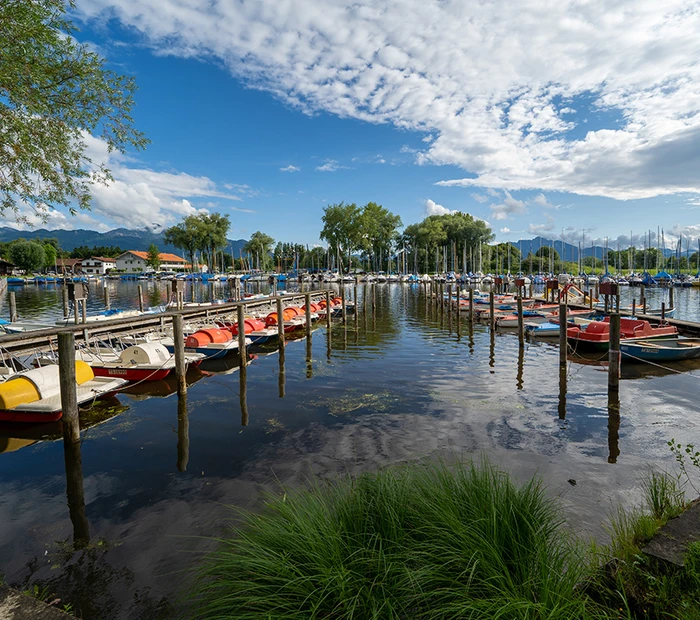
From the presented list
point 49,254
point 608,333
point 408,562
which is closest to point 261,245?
point 49,254

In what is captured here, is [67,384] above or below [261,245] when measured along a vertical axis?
below

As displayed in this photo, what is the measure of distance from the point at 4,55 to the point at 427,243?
110m

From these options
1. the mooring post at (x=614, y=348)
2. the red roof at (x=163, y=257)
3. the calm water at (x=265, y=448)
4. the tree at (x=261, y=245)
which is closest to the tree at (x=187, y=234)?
the tree at (x=261, y=245)

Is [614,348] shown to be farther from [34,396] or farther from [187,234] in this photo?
[187,234]

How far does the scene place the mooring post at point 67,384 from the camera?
8.37m

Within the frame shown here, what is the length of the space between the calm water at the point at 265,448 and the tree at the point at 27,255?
136 metres

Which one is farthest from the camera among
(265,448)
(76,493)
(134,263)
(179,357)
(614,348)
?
(134,263)

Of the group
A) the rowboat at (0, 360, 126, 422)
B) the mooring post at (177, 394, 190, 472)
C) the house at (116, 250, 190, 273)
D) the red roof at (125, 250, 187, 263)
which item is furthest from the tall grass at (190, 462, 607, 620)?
the red roof at (125, 250, 187, 263)

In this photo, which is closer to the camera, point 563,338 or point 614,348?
point 614,348

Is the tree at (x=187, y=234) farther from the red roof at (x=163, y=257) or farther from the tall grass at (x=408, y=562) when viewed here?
the tall grass at (x=408, y=562)

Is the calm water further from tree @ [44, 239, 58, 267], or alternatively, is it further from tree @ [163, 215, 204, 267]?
tree @ [44, 239, 58, 267]

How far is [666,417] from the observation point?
10.7 meters

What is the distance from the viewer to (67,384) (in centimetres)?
840

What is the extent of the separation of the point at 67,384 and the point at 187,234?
342 feet
